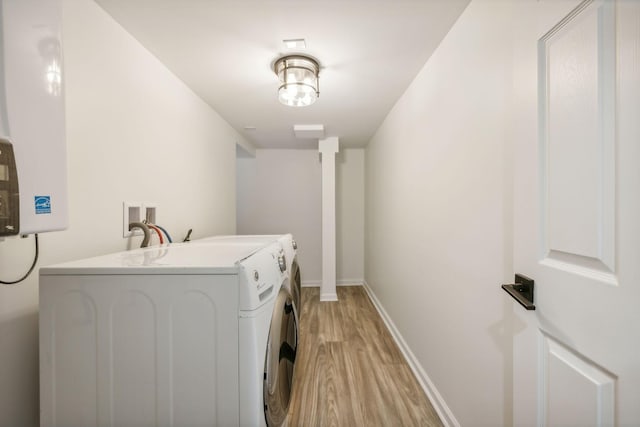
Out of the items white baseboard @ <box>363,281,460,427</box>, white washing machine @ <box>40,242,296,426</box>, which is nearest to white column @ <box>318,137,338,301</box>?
white baseboard @ <box>363,281,460,427</box>

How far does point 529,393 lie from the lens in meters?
0.76

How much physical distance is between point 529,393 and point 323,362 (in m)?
1.58

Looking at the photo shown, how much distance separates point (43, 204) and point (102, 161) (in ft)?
2.35

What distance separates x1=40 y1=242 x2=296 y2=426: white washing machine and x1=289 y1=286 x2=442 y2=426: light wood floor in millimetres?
886

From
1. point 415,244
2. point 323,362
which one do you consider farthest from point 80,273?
point 415,244

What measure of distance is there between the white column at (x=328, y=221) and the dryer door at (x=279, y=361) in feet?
7.45

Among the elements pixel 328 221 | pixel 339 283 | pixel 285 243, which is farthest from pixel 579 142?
pixel 339 283

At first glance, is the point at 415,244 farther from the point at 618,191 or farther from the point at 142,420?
the point at 142,420

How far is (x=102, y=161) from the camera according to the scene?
131 cm

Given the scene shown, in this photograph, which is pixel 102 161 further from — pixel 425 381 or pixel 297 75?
pixel 425 381

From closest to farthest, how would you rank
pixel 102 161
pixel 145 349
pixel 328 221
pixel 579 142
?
1. pixel 579 142
2. pixel 145 349
3. pixel 102 161
4. pixel 328 221

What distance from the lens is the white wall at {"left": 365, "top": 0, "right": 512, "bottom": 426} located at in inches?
42.2

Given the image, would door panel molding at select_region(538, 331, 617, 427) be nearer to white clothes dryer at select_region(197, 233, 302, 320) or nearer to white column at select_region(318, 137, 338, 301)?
white clothes dryer at select_region(197, 233, 302, 320)

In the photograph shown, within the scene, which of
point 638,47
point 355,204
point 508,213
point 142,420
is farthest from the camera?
point 355,204
